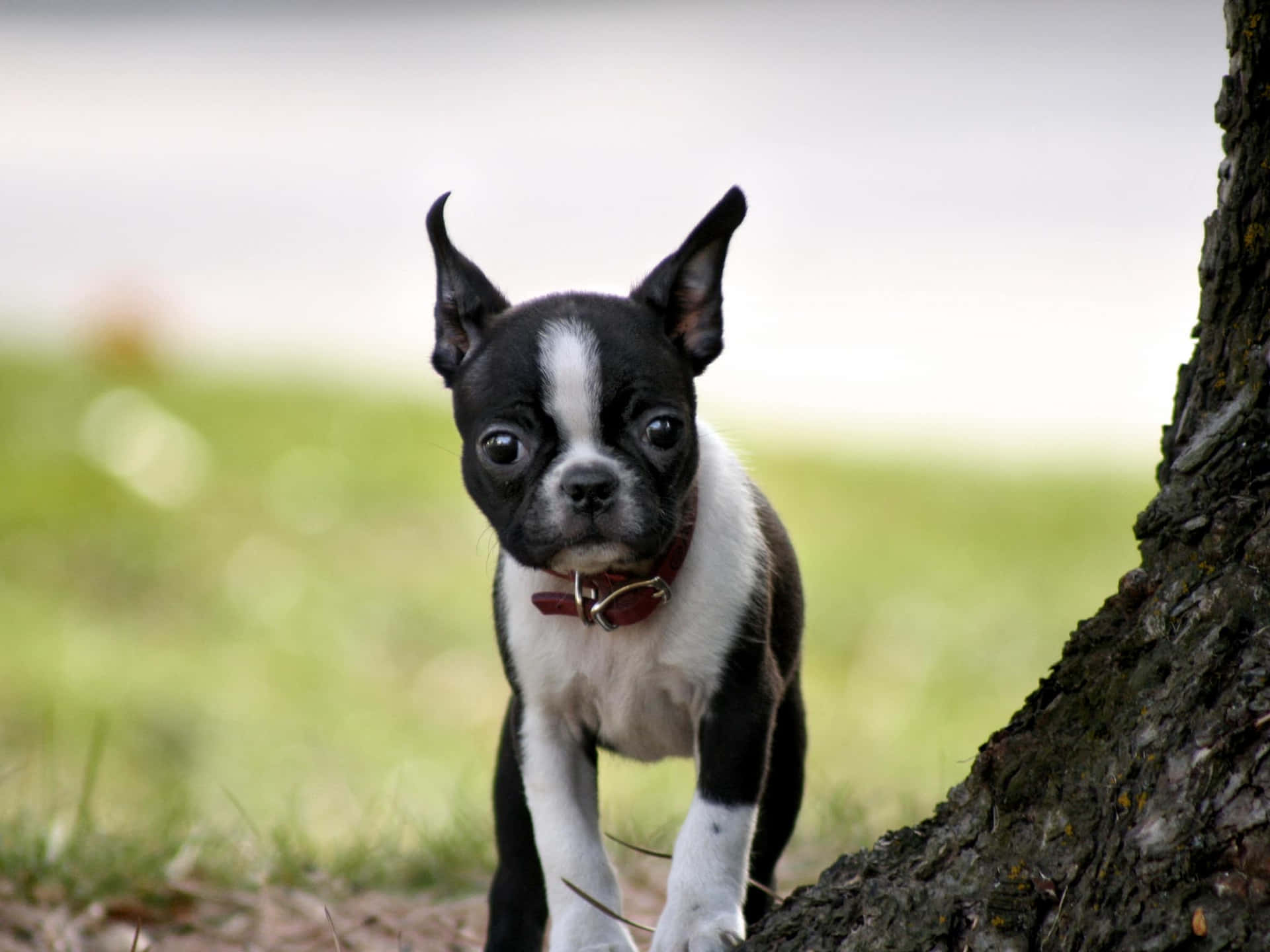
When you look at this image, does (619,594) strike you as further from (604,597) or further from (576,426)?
(576,426)

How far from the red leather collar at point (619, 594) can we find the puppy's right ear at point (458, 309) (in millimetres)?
633

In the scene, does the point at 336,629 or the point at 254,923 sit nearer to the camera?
the point at 254,923

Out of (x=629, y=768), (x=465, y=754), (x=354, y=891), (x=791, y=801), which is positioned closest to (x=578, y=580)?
(x=791, y=801)

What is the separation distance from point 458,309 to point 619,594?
864mm

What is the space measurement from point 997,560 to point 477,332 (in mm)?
5788

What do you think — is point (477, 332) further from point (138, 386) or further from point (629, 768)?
point (138, 386)

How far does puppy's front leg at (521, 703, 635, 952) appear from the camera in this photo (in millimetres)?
3416

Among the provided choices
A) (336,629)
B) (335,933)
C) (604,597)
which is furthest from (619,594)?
(336,629)

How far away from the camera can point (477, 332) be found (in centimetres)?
370

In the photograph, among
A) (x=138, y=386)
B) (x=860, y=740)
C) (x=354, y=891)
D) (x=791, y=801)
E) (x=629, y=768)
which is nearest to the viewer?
(x=791, y=801)

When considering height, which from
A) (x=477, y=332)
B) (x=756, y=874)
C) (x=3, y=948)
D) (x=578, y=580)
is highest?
(x=477, y=332)

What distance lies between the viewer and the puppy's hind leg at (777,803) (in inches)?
154

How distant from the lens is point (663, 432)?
336 cm

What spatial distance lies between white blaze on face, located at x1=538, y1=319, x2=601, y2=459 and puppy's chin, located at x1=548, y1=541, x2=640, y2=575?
0.21 metres
